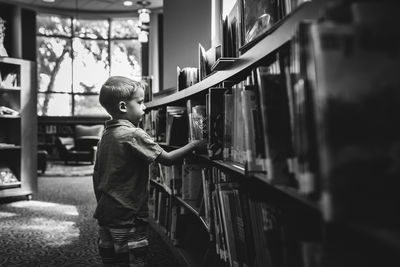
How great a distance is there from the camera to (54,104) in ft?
36.4

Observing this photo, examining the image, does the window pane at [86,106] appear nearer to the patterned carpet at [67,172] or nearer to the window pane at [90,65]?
the window pane at [90,65]

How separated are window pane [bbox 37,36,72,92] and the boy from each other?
9921 millimetres

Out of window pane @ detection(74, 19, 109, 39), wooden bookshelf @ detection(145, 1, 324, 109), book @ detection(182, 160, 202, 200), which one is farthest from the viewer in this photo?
window pane @ detection(74, 19, 109, 39)

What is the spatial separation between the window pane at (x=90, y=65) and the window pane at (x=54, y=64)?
0.23 metres

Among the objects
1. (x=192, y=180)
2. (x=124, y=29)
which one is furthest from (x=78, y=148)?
(x=192, y=180)

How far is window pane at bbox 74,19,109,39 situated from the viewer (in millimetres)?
11289

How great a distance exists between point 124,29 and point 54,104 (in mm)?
3021

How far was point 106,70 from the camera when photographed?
455 inches

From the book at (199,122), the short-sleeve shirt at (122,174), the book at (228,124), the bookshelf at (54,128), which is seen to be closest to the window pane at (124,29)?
the bookshelf at (54,128)

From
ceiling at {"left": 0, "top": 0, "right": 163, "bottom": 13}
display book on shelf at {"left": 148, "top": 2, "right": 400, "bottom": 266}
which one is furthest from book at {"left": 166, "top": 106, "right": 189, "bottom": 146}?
ceiling at {"left": 0, "top": 0, "right": 163, "bottom": 13}

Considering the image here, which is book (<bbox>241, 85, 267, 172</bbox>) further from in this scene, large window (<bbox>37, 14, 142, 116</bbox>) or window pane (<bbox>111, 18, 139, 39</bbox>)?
window pane (<bbox>111, 18, 139, 39</bbox>)

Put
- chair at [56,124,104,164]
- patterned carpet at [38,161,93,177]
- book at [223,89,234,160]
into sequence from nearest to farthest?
book at [223,89,234,160]
patterned carpet at [38,161,93,177]
chair at [56,124,104,164]

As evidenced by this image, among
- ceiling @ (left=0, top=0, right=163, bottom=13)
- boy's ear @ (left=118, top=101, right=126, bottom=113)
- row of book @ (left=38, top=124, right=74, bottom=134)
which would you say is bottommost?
boy's ear @ (left=118, top=101, right=126, bottom=113)

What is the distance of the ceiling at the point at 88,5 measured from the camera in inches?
389
